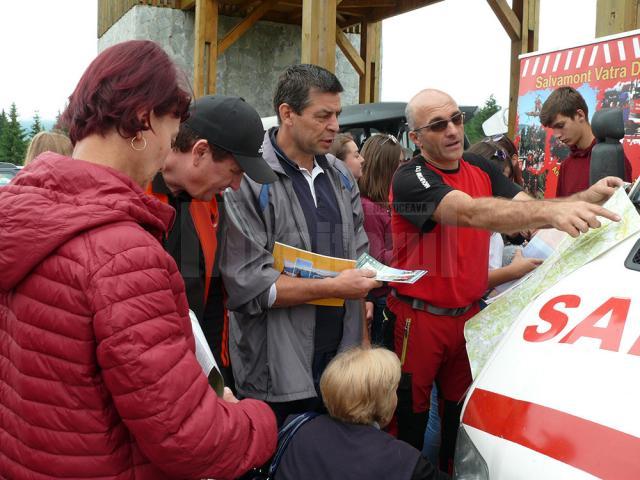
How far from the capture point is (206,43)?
11391 mm

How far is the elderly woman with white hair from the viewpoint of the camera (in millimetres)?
1977

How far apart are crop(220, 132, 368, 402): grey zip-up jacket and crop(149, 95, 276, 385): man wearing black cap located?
0.22 metres

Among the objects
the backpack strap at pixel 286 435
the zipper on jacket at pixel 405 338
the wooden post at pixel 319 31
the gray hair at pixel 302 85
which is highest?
the wooden post at pixel 319 31

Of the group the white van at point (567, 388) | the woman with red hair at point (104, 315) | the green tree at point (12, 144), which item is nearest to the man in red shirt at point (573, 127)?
the white van at point (567, 388)

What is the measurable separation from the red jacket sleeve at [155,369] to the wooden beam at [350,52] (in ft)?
40.7

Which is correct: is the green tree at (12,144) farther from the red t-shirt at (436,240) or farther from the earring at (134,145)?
the earring at (134,145)

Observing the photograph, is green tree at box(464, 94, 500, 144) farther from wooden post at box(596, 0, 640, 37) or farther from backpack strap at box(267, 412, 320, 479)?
backpack strap at box(267, 412, 320, 479)

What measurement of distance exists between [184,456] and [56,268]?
452mm

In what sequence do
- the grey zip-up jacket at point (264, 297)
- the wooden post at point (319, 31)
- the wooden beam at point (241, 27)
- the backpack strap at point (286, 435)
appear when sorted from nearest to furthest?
the backpack strap at point (286, 435) → the grey zip-up jacket at point (264, 297) → the wooden post at point (319, 31) → the wooden beam at point (241, 27)

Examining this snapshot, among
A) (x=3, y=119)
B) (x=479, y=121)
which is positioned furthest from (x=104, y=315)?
(x=3, y=119)

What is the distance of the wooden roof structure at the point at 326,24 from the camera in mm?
6723

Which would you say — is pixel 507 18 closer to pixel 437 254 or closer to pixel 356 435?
pixel 437 254

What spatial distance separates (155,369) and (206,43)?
10963 millimetres

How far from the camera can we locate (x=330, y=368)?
2.24 metres
